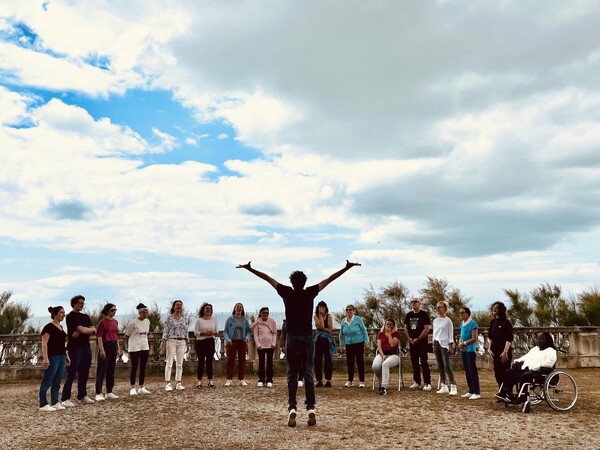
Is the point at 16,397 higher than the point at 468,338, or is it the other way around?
the point at 468,338

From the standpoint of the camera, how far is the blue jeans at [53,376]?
9844 mm

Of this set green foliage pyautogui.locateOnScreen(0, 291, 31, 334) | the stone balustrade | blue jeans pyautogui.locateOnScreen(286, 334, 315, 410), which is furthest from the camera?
green foliage pyautogui.locateOnScreen(0, 291, 31, 334)

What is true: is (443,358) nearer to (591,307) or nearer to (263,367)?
(263,367)

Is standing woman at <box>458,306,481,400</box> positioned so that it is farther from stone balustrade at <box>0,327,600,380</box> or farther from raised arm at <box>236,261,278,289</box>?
stone balustrade at <box>0,327,600,380</box>

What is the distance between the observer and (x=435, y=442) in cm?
695

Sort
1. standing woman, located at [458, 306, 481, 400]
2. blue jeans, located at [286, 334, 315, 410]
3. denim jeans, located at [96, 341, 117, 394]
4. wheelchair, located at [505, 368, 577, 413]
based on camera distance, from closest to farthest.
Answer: blue jeans, located at [286, 334, 315, 410]
wheelchair, located at [505, 368, 577, 413]
standing woman, located at [458, 306, 481, 400]
denim jeans, located at [96, 341, 117, 394]

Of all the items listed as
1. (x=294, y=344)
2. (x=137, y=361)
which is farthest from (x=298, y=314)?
(x=137, y=361)

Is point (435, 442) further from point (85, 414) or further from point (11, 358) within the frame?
point (11, 358)

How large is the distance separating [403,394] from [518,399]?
2553mm

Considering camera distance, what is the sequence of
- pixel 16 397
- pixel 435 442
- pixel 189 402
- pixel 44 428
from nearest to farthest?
pixel 435 442, pixel 44 428, pixel 189 402, pixel 16 397

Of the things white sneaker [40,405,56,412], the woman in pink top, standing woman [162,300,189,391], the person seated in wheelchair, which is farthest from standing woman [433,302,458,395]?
white sneaker [40,405,56,412]

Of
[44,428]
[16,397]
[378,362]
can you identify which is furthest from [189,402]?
[16,397]

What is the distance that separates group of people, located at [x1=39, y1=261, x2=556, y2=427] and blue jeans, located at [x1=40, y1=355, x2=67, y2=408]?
0.02 m

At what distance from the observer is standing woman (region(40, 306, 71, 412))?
9765 mm
